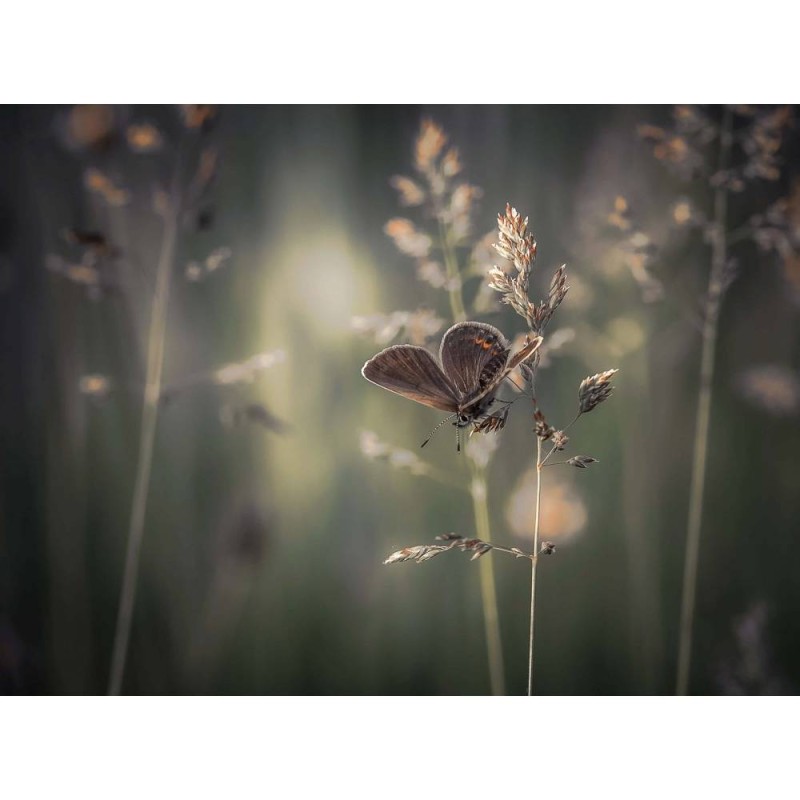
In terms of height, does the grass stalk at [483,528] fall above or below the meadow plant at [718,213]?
below

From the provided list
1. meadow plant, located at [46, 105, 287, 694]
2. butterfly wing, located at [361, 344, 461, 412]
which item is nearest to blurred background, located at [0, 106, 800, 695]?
meadow plant, located at [46, 105, 287, 694]

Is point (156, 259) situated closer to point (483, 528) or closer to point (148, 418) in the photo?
point (148, 418)

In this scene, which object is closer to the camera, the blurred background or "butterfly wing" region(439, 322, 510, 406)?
"butterfly wing" region(439, 322, 510, 406)

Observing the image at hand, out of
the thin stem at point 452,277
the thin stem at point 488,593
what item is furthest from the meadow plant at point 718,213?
the thin stem at point 488,593

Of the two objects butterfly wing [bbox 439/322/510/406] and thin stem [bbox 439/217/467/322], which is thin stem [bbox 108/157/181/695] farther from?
butterfly wing [bbox 439/322/510/406]

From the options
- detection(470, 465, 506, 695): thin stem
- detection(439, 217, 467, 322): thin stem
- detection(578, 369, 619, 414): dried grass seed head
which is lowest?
detection(470, 465, 506, 695): thin stem

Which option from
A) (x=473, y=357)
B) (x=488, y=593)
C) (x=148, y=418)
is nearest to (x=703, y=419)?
(x=488, y=593)

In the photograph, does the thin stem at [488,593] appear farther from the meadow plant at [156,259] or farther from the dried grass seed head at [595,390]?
the dried grass seed head at [595,390]
